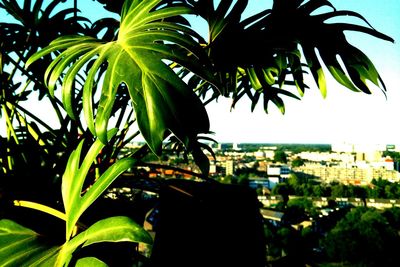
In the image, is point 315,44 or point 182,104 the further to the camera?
point 315,44

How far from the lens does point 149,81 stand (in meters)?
0.37

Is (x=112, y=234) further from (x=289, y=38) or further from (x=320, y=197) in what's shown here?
(x=320, y=197)

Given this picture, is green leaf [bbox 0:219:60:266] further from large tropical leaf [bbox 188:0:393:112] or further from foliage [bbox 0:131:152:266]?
large tropical leaf [bbox 188:0:393:112]

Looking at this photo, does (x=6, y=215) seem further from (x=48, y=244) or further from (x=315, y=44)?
(x=315, y=44)

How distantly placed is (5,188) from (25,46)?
20.6 inches

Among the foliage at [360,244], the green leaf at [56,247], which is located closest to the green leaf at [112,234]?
the green leaf at [56,247]

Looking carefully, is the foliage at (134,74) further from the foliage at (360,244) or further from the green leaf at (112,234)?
the foliage at (360,244)

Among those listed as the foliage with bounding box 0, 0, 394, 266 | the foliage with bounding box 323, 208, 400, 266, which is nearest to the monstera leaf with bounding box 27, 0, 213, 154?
the foliage with bounding box 0, 0, 394, 266

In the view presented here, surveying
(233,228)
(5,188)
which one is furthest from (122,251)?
(5,188)

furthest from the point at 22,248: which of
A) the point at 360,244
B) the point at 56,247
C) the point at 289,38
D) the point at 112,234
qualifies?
the point at 360,244

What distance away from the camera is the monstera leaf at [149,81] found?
0.36 meters

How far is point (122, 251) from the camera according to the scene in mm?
572

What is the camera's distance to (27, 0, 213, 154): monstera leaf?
0.36m

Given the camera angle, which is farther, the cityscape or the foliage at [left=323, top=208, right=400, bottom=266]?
the foliage at [left=323, top=208, right=400, bottom=266]
